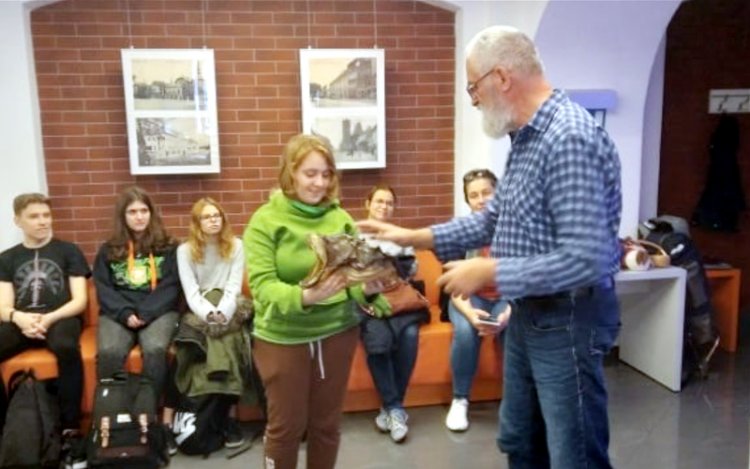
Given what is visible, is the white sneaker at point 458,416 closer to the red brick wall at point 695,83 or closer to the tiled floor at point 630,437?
the tiled floor at point 630,437

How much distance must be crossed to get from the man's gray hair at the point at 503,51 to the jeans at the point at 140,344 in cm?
219

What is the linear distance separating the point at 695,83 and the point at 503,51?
388 cm

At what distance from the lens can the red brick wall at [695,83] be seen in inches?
191

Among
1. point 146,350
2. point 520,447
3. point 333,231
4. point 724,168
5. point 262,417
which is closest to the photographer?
point 520,447

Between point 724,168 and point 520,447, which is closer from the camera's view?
point 520,447

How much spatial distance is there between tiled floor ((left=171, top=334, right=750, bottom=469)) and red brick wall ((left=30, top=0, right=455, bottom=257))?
1.52 m

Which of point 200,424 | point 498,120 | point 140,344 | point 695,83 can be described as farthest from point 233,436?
point 695,83

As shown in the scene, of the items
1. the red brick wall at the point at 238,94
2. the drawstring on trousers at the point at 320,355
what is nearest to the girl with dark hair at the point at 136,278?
the red brick wall at the point at 238,94

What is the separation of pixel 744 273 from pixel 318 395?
4324mm

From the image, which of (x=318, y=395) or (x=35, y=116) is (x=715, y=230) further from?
(x=35, y=116)

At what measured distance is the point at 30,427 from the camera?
2922mm

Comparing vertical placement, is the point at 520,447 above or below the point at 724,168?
below

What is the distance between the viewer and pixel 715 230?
5.16m

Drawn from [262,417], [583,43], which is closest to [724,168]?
[583,43]
